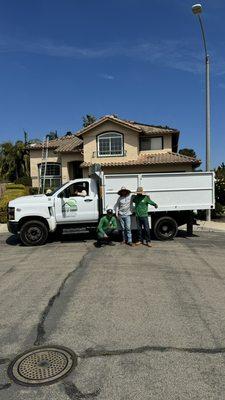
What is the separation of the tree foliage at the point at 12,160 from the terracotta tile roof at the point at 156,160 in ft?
71.4

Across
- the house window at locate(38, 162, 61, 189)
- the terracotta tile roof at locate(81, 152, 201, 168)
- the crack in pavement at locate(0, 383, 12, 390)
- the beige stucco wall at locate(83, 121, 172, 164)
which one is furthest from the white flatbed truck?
the house window at locate(38, 162, 61, 189)

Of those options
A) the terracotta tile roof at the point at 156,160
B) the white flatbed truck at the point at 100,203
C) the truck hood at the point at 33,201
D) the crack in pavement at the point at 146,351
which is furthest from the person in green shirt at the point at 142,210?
the terracotta tile roof at the point at 156,160

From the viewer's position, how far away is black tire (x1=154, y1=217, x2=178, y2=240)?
13367 millimetres

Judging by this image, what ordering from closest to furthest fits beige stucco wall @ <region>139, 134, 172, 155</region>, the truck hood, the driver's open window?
the truck hood < the driver's open window < beige stucco wall @ <region>139, 134, 172, 155</region>

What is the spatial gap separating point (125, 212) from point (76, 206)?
1.67m

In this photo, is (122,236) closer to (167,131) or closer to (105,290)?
(105,290)

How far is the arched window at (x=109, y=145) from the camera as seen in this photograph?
104 feet

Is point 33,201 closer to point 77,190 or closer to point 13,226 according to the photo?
point 13,226

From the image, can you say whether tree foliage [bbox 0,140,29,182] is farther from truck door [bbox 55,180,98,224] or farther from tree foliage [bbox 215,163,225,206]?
truck door [bbox 55,180,98,224]

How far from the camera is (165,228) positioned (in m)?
13.5

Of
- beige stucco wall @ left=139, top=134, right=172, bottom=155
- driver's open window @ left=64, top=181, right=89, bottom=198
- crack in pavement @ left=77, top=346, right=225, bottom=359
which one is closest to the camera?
crack in pavement @ left=77, top=346, right=225, bottom=359

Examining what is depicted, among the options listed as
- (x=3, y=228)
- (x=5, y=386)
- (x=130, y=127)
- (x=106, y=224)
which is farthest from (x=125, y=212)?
(x=130, y=127)

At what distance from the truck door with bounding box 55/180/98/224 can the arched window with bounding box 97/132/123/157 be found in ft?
61.3

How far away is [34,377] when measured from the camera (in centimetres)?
436
